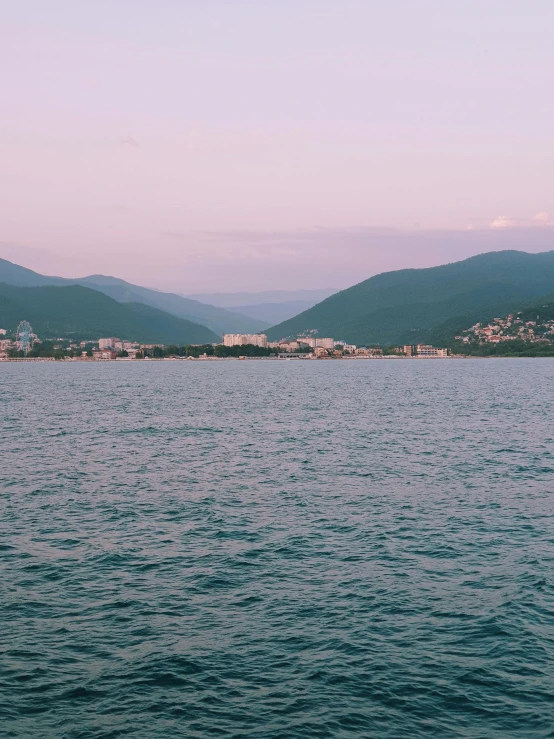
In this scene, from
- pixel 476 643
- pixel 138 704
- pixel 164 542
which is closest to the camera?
pixel 138 704

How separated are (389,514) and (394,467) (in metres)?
Answer: 17.9

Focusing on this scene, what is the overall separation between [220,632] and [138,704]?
5.40m

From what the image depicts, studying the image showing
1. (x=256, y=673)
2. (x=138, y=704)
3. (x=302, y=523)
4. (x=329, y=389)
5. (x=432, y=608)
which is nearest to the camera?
(x=138, y=704)

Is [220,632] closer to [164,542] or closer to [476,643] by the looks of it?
[476,643]

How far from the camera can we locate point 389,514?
43906 mm

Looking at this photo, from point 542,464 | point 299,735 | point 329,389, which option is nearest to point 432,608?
point 299,735

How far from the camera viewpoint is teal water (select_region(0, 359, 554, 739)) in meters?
21.4

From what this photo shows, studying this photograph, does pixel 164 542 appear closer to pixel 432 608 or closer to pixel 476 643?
pixel 432 608

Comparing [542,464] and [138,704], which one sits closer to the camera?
[138,704]

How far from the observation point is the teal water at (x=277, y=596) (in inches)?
841

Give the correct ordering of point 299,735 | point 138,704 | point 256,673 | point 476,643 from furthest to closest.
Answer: point 476,643
point 256,673
point 138,704
point 299,735

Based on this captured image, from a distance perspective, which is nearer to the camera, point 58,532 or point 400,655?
point 400,655

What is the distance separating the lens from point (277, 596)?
1188 inches

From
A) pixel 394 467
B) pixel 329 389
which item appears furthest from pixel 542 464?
pixel 329 389
